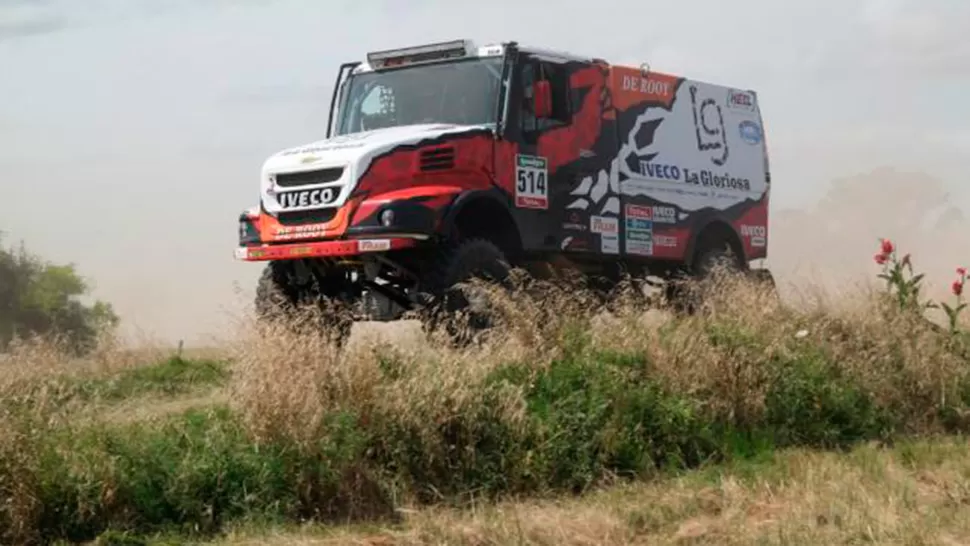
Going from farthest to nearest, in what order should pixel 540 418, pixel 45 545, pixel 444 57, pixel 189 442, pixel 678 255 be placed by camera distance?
1. pixel 678 255
2. pixel 444 57
3. pixel 540 418
4. pixel 189 442
5. pixel 45 545

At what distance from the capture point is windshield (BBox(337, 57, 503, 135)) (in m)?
13.9

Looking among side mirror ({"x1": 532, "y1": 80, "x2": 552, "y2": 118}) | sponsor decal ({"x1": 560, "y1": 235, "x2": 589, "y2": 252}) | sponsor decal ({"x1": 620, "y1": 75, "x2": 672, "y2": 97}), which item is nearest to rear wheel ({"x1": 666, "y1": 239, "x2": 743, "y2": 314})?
sponsor decal ({"x1": 560, "y1": 235, "x2": 589, "y2": 252})

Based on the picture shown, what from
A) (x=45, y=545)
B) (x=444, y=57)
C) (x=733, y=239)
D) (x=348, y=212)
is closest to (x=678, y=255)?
(x=733, y=239)

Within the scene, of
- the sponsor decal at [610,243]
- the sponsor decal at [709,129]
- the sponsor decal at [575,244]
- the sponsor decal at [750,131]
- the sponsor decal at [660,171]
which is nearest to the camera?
the sponsor decal at [575,244]

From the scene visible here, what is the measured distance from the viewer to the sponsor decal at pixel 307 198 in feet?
42.3

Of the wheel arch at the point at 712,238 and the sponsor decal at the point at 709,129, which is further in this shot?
the sponsor decal at the point at 709,129

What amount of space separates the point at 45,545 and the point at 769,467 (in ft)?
15.8

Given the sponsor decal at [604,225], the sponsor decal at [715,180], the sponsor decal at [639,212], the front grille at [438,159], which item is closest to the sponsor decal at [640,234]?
the sponsor decal at [639,212]

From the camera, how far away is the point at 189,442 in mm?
8336

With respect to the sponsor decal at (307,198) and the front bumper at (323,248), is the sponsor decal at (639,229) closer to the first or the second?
the front bumper at (323,248)

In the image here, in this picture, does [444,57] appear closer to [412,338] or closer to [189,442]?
[412,338]

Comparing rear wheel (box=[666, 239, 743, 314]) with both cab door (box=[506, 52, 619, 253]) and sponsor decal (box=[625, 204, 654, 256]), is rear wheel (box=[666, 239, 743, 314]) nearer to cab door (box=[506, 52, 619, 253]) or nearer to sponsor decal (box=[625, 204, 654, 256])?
sponsor decal (box=[625, 204, 654, 256])

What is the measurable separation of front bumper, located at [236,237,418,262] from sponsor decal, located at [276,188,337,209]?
1.26ft

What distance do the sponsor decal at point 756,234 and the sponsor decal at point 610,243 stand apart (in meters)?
2.88
